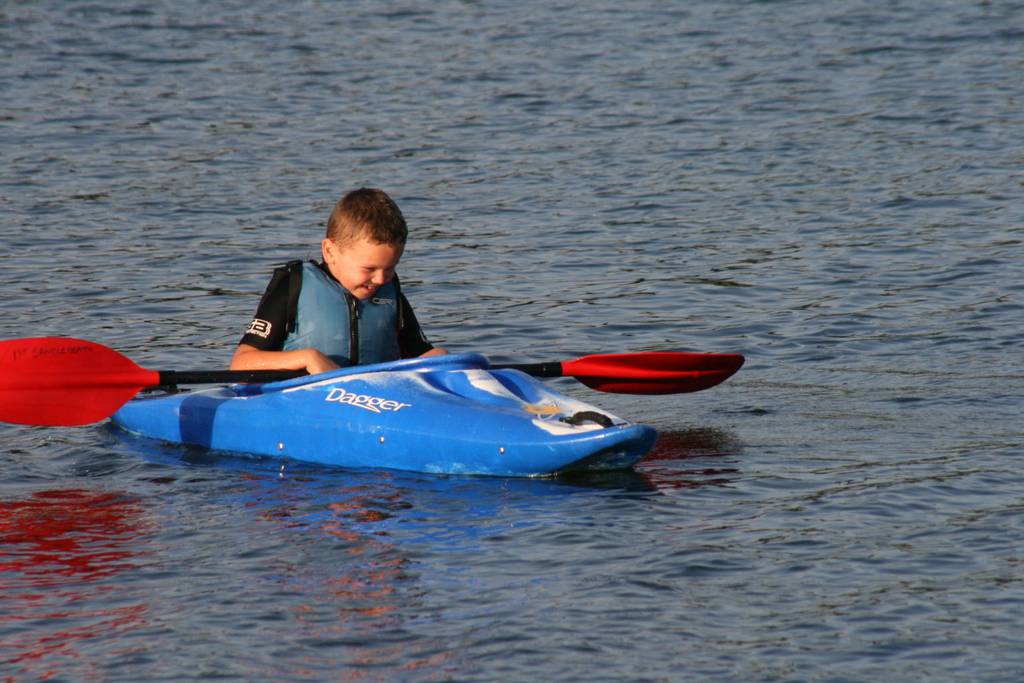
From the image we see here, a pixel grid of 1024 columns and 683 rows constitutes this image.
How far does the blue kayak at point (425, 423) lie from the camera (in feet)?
19.5

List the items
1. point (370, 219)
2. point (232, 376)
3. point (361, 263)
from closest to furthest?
point (370, 219)
point (361, 263)
point (232, 376)

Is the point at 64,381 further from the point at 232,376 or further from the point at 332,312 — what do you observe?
the point at 332,312

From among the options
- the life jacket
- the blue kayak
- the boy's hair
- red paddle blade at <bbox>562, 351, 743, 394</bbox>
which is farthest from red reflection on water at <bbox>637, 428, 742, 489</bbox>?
the boy's hair

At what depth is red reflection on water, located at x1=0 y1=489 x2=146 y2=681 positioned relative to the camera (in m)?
4.55

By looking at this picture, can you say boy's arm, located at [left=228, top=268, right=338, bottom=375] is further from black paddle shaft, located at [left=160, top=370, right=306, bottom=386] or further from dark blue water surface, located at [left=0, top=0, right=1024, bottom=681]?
dark blue water surface, located at [left=0, top=0, right=1024, bottom=681]

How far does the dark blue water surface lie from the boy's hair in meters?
0.87

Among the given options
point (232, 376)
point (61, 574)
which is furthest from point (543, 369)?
point (61, 574)

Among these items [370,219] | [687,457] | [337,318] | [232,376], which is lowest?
[687,457]

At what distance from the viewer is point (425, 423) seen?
6.12 meters

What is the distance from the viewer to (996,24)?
16969 millimetres

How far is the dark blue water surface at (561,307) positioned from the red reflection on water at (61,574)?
0.02 m

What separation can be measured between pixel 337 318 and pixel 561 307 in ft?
8.86

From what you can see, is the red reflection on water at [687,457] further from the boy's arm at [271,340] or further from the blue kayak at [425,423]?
the boy's arm at [271,340]

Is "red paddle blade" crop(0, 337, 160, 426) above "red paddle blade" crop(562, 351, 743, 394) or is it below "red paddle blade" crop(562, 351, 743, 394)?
above
